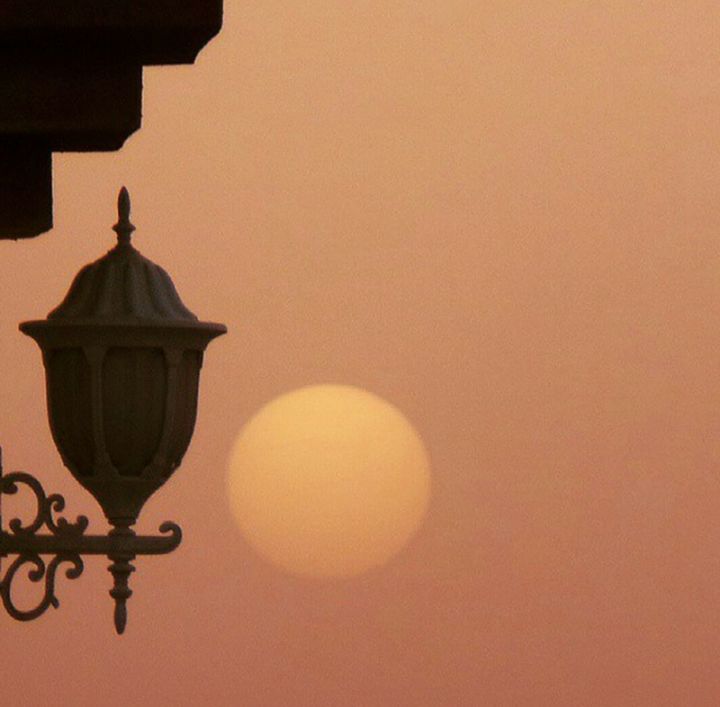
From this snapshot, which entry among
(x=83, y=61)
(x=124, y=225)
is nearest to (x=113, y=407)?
(x=124, y=225)

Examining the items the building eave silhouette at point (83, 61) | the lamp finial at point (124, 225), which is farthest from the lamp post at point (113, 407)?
the building eave silhouette at point (83, 61)

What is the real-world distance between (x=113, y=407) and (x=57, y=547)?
49 cm

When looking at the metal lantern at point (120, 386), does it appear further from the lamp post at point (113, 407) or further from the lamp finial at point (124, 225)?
the lamp finial at point (124, 225)

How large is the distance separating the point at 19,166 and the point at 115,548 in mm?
1334

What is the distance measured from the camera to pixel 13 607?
5.54m

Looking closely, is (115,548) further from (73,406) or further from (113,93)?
(113,93)

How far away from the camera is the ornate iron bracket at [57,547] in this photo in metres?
5.60

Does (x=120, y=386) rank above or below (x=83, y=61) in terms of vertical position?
below

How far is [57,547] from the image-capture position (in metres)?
5.62

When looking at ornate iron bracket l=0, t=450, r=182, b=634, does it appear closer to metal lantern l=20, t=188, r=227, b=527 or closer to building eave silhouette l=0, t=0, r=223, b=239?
metal lantern l=20, t=188, r=227, b=527

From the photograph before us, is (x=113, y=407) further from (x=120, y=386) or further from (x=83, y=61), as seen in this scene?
(x=83, y=61)

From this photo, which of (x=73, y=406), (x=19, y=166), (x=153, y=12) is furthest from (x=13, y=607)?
(x=153, y=12)

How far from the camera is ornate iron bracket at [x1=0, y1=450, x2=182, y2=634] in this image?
560 centimetres

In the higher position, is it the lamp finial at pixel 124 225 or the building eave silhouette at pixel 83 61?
the building eave silhouette at pixel 83 61
